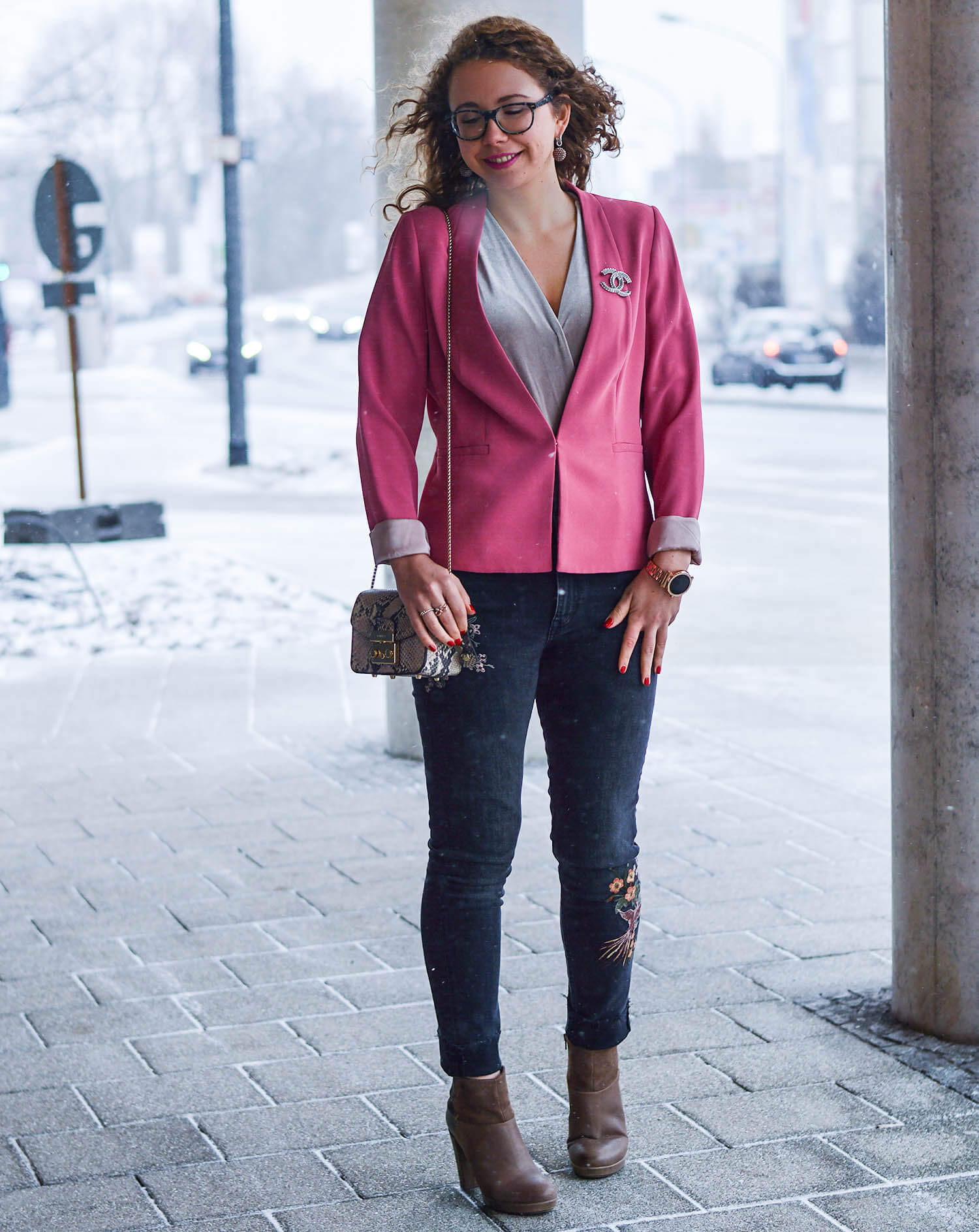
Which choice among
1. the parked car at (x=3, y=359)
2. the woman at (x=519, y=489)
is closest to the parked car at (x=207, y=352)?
the parked car at (x=3, y=359)

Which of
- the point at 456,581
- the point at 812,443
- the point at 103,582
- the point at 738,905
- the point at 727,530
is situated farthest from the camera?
the point at 812,443

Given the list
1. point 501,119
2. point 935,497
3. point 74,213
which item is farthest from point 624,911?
point 74,213

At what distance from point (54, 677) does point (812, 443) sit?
Answer: 13.8 metres

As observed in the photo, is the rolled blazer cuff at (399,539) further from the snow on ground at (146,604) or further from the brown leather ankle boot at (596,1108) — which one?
the snow on ground at (146,604)

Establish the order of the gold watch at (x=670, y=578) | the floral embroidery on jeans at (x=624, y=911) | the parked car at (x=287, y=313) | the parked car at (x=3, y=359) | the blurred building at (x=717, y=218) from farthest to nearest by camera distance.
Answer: the blurred building at (x=717, y=218)
the parked car at (x=287, y=313)
the parked car at (x=3, y=359)
the floral embroidery on jeans at (x=624, y=911)
the gold watch at (x=670, y=578)

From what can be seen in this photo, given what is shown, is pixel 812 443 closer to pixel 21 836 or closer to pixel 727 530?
pixel 727 530

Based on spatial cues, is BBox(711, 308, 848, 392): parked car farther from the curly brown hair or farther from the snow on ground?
the curly brown hair

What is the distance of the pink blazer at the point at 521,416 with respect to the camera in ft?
8.48

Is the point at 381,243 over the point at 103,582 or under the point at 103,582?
over

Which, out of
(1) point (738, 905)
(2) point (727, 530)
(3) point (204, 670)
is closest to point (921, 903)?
(1) point (738, 905)

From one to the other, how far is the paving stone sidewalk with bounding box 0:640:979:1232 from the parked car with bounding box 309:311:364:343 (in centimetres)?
3661

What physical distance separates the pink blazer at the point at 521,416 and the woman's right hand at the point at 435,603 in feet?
0.20

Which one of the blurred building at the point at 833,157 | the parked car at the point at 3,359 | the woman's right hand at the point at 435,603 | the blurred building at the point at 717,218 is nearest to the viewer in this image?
the woman's right hand at the point at 435,603

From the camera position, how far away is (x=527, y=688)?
2.64m
